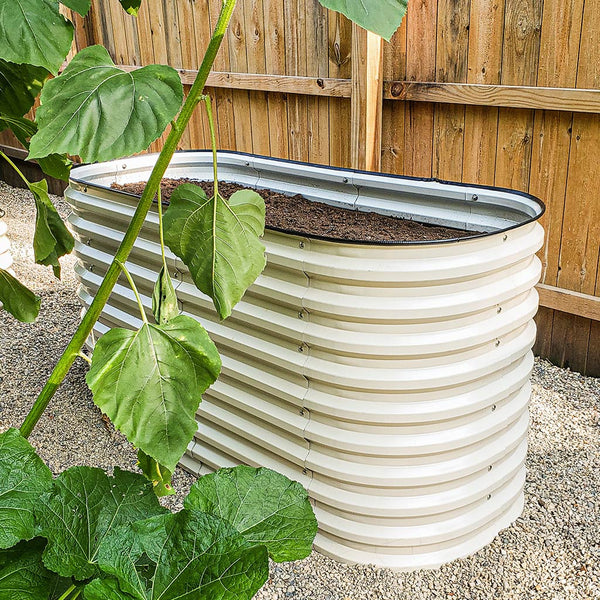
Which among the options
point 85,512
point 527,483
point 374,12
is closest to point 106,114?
point 374,12

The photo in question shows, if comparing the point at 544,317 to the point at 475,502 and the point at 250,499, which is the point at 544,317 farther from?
the point at 250,499

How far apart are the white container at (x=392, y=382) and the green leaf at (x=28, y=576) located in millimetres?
1221

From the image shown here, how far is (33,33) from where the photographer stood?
2.15ft

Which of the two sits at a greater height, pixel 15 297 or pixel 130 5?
pixel 130 5

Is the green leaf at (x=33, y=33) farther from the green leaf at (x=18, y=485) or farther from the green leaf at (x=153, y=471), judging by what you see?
the green leaf at (x=153, y=471)

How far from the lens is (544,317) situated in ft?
11.1

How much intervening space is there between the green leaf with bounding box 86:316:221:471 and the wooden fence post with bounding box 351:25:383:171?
9.85 ft

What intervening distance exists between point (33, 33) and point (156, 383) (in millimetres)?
343

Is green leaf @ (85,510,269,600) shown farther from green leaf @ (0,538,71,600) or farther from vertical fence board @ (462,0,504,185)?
vertical fence board @ (462,0,504,185)

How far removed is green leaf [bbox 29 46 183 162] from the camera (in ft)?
1.98

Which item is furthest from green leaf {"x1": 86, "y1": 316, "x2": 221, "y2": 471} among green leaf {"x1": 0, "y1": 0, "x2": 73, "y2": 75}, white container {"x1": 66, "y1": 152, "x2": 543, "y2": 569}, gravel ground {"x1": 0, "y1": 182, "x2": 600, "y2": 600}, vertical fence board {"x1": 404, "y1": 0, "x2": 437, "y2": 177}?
vertical fence board {"x1": 404, "y1": 0, "x2": 437, "y2": 177}

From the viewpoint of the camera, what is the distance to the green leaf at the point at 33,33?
0.65 metres

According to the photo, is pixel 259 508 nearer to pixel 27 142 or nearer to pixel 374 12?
pixel 374 12

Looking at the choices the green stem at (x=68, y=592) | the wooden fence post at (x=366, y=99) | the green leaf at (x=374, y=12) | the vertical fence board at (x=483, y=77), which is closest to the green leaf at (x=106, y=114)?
the green leaf at (x=374, y=12)
